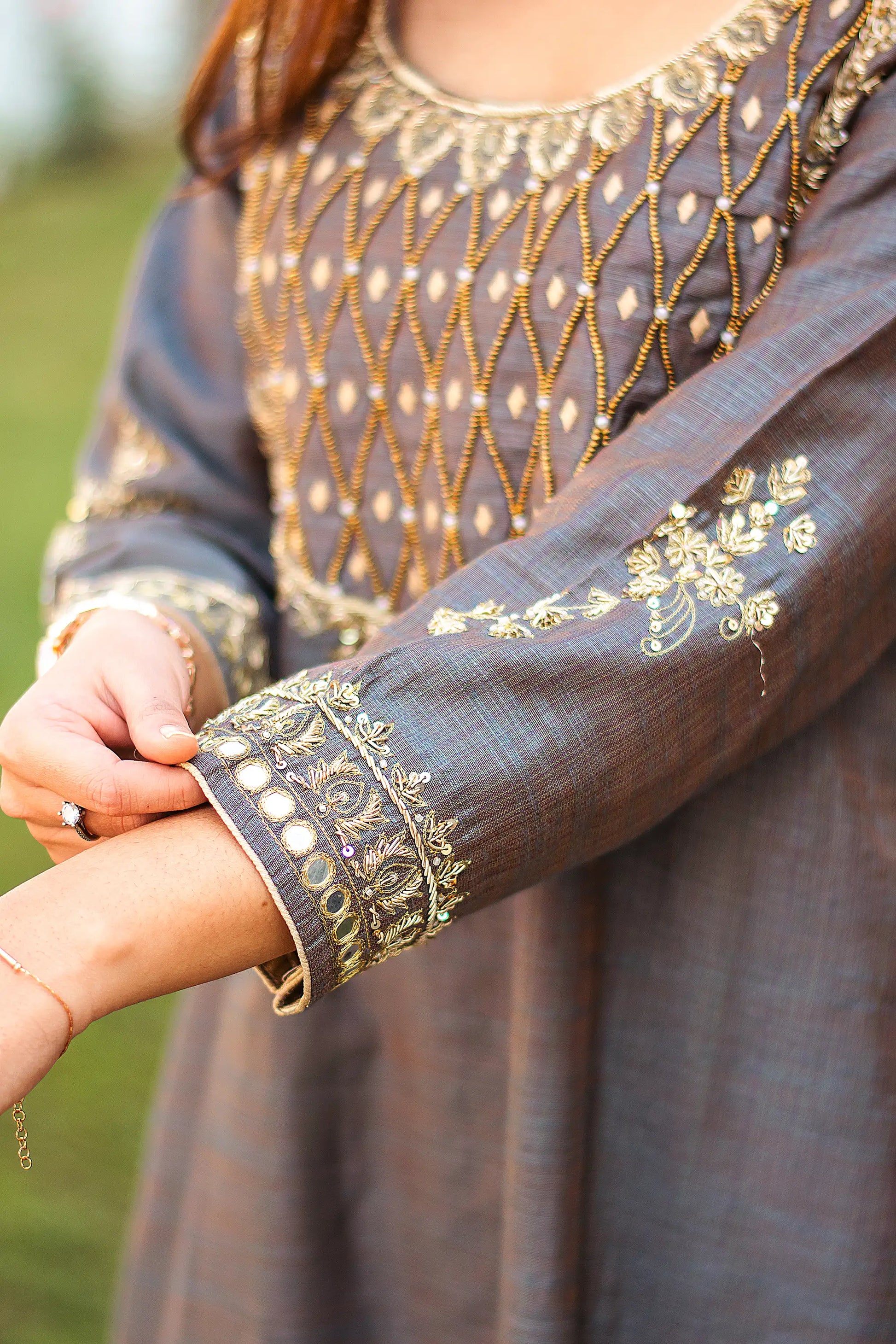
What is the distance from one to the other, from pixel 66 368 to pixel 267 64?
172 inches

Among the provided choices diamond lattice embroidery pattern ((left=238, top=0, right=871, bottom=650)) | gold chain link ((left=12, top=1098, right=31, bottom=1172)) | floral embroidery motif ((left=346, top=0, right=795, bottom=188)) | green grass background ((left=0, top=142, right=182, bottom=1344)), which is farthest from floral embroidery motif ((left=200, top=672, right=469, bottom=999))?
green grass background ((left=0, top=142, right=182, bottom=1344))

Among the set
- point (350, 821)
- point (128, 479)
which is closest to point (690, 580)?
point (350, 821)

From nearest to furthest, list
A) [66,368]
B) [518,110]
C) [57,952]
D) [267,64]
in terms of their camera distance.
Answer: [57,952], [518,110], [267,64], [66,368]

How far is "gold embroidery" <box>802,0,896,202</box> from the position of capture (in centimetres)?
68

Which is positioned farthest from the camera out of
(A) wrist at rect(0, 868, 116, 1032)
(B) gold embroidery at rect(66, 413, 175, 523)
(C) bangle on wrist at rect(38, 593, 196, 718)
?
(B) gold embroidery at rect(66, 413, 175, 523)

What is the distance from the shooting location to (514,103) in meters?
0.81

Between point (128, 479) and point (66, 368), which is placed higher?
point (128, 479)

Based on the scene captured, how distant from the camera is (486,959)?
2.87ft

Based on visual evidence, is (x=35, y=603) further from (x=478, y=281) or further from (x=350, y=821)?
(x=350, y=821)

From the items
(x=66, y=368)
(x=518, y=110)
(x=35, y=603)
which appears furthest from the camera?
(x=66, y=368)

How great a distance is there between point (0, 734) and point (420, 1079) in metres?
0.47

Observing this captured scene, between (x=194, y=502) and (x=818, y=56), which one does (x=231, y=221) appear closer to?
(x=194, y=502)

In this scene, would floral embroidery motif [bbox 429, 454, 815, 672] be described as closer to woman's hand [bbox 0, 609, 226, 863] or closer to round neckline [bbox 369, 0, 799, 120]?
woman's hand [bbox 0, 609, 226, 863]

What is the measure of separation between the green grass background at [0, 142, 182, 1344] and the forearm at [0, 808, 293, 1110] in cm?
132
